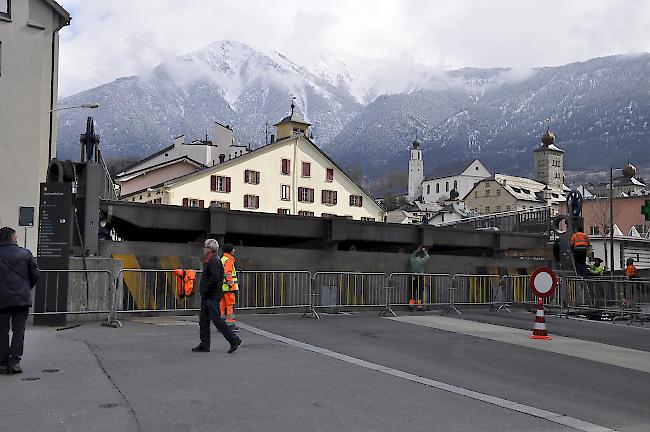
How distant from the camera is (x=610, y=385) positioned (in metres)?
9.31

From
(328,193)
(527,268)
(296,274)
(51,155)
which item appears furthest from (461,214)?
(296,274)

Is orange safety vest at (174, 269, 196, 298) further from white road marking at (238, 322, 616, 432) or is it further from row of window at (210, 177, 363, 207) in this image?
row of window at (210, 177, 363, 207)

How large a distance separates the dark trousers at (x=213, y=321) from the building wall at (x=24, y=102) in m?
32.3

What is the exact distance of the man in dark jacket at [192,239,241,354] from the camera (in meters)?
10.5

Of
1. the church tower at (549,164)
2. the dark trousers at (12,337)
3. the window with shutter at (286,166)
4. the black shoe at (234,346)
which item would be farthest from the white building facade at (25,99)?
the church tower at (549,164)

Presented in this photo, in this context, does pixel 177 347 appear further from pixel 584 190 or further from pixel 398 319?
pixel 584 190

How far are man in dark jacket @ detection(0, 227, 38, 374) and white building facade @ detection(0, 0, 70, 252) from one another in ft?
109

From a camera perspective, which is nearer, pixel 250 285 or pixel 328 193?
pixel 250 285

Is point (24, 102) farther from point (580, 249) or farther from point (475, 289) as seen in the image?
point (580, 249)

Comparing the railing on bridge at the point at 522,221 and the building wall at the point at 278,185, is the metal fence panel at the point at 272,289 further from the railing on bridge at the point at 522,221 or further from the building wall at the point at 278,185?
the building wall at the point at 278,185

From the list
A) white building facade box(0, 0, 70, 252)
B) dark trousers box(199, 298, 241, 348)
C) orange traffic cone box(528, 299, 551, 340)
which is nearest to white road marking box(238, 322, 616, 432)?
dark trousers box(199, 298, 241, 348)

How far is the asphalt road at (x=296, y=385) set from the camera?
6.53m

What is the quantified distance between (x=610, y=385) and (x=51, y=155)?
40150 millimetres

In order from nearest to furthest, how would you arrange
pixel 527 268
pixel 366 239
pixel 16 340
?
pixel 16 340
pixel 366 239
pixel 527 268
